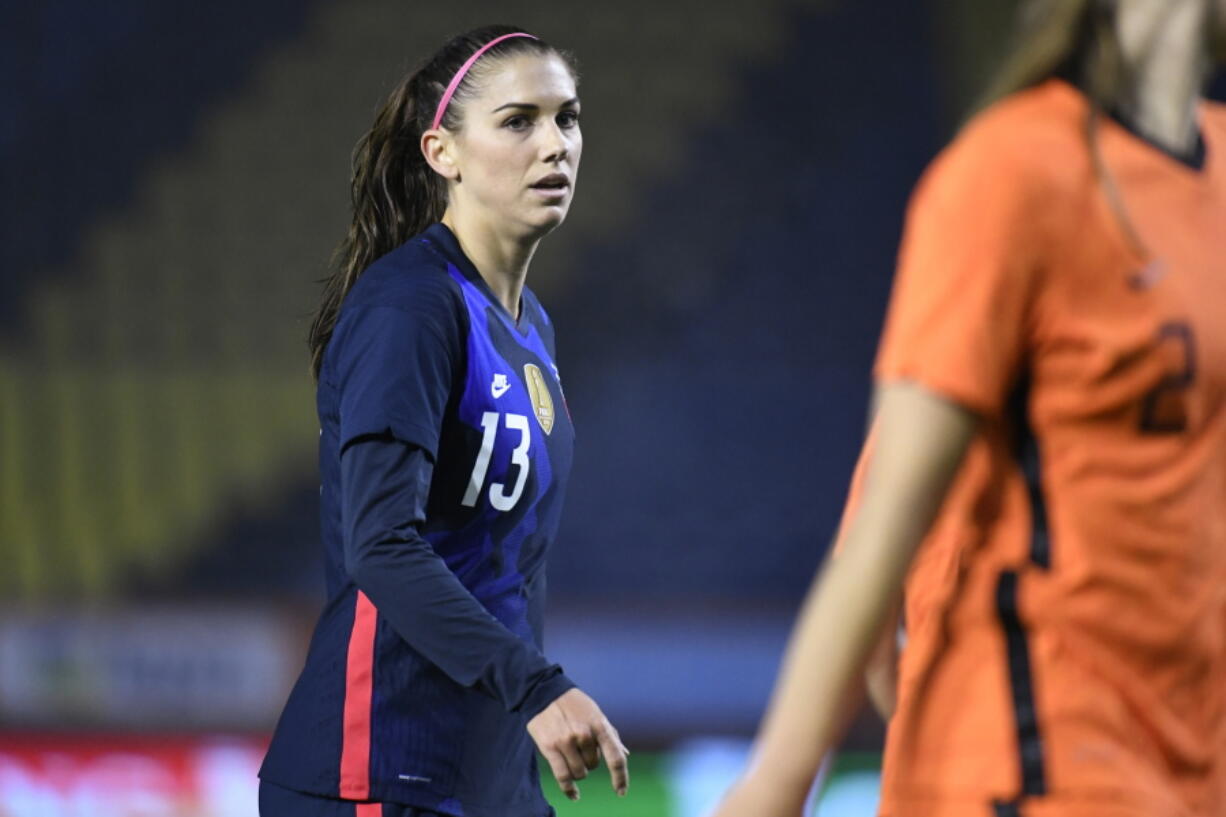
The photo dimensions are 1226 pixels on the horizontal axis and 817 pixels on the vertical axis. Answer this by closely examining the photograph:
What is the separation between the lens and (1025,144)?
139 centimetres

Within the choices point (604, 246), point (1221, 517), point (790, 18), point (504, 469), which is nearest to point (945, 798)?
point (1221, 517)

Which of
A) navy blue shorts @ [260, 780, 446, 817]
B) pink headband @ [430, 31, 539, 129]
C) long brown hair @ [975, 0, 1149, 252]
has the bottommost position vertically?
navy blue shorts @ [260, 780, 446, 817]

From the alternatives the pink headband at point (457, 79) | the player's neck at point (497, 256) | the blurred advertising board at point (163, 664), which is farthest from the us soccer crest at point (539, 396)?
the blurred advertising board at point (163, 664)

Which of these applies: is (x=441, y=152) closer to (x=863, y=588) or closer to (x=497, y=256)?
(x=497, y=256)

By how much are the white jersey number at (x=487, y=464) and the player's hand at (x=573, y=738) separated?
1.17ft

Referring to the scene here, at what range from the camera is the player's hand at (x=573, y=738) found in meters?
2.15

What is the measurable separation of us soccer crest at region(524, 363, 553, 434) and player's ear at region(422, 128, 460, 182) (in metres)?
0.36

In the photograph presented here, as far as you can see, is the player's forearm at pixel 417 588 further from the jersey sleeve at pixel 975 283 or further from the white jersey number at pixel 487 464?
the jersey sleeve at pixel 975 283

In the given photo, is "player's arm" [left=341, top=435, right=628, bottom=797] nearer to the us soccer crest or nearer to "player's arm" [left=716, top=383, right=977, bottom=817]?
the us soccer crest

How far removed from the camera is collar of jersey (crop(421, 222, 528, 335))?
101 inches

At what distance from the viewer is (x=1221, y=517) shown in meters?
1.46

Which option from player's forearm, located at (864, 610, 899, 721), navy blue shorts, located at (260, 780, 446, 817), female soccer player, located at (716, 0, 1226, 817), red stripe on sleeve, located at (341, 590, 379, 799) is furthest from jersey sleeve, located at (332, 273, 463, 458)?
female soccer player, located at (716, 0, 1226, 817)

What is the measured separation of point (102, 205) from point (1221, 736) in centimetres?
881

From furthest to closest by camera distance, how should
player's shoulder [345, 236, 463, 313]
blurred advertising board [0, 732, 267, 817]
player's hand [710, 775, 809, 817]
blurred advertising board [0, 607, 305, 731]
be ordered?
blurred advertising board [0, 607, 305, 731] → blurred advertising board [0, 732, 267, 817] → player's shoulder [345, 236, 463, 313] → player's hand [710, 775, 809, 817]
